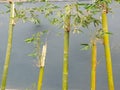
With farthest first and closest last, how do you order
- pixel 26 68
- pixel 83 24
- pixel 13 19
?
pixel 26 68 < pixel 13 19 < pixel 83 24

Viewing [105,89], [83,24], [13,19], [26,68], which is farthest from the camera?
[26,68]

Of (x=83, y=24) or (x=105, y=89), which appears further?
(x=105, y=89)

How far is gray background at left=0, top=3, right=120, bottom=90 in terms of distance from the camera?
259 centimetres

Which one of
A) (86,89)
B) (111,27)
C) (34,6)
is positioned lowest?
(86,89)

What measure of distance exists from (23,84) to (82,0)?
104cm

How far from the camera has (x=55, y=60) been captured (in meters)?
2.69

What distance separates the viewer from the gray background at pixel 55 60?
259 centimetres

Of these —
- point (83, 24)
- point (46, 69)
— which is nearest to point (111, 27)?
point (83, 24)

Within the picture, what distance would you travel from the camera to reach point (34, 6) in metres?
2.75

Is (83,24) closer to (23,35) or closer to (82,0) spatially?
(82,0)

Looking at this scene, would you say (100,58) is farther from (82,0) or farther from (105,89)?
(82,0)

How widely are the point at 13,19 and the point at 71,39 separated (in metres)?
0.64

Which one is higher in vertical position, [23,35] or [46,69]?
[23,35]

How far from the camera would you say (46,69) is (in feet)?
8.84
